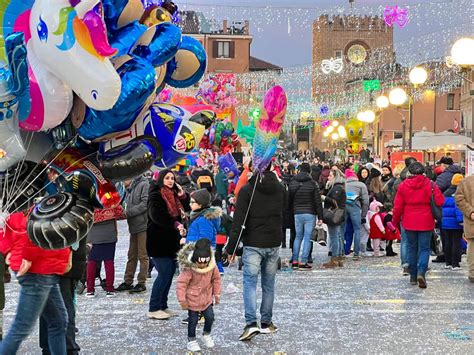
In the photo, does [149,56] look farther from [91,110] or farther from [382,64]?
[382,64]

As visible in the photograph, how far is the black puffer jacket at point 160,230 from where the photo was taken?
624 centimetres

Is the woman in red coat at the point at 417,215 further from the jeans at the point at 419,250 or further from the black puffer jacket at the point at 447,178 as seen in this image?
the black puffer jacket at the point at 447,178

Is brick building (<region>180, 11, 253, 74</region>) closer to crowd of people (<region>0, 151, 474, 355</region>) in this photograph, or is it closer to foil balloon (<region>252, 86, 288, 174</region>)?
crowd of people (<region>0, 151, 474, 355</region>)

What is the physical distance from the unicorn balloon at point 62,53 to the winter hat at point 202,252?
1963mm

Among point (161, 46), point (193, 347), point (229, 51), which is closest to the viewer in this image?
point (161, 46)

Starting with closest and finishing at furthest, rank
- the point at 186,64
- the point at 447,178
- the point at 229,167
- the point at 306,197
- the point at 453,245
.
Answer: the point at 186,64, the point at 453,245, the point at 306,197, the point at 447,178, the point at 229,167

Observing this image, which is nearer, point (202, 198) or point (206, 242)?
point (206, 242)

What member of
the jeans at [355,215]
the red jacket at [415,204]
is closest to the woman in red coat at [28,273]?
the red jacket at [415,204]

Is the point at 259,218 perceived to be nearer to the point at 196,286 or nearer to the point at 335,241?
the point at 196,286

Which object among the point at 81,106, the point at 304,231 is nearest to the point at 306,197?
the point at 304,231

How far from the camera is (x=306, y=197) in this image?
895cm

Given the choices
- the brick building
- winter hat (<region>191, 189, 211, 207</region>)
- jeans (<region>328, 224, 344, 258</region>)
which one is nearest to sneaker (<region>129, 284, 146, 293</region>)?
winter hat (<region>191, 189, 211, 207</region>)

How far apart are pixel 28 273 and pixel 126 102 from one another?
1456 millimetres

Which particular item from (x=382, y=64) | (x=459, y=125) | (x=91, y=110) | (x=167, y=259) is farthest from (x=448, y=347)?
(x=459, y=125)
